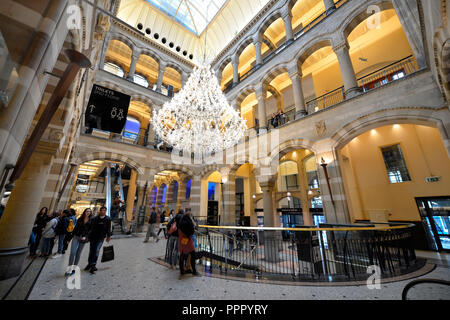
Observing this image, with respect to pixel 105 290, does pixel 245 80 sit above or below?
above

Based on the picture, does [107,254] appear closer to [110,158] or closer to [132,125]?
[110,158]

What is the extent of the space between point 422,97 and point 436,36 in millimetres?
3053

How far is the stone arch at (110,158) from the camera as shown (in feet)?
33.2

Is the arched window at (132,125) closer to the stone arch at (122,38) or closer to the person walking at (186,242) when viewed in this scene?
the stone arch at (122,38)

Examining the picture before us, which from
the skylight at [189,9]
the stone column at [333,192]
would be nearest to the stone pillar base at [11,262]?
the stone column at [333,192]

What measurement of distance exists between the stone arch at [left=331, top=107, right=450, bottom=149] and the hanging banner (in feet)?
26.3

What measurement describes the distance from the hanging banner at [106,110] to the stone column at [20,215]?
1.47m

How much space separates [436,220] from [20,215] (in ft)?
46.3

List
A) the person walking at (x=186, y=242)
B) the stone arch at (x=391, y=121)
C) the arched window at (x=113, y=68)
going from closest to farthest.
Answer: the person walking at (x=186, y=242) → the stone arch at (x=391, y=121) → the arched window at (x=113, y=68)

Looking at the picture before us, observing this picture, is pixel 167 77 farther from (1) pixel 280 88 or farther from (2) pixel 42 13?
(2) pixel 42 13

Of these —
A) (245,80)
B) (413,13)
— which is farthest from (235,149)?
(413,13)

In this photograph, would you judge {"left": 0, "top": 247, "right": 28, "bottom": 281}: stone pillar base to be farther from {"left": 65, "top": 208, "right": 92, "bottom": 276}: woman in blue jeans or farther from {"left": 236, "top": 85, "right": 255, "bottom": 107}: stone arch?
{"left": 236, "top": 85, "right": 255, "bottom": 107}: stone arch

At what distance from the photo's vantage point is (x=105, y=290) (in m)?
2.88

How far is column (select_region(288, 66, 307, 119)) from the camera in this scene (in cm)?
891
